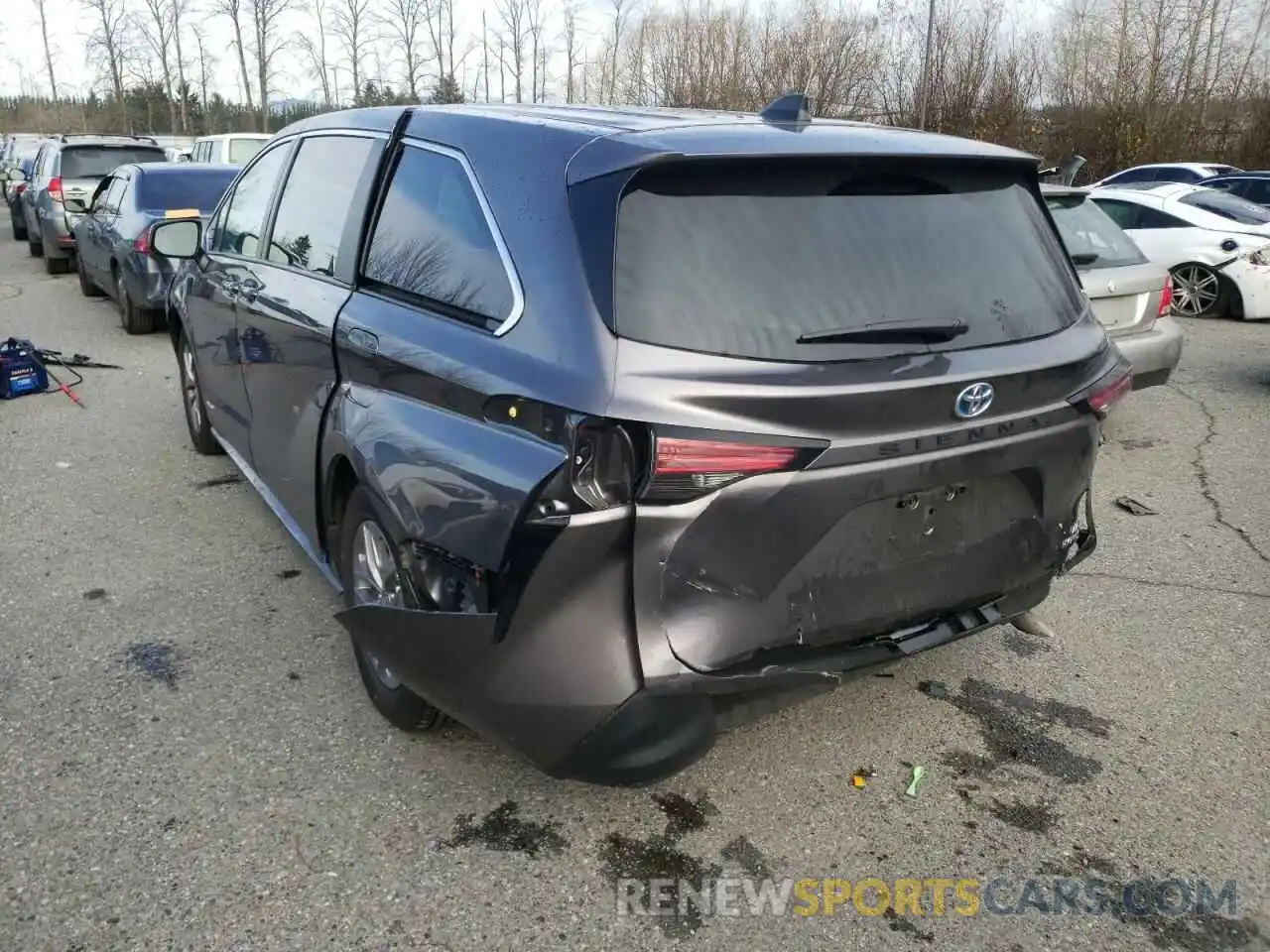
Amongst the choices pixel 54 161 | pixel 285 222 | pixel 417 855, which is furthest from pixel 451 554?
pixel 54 161

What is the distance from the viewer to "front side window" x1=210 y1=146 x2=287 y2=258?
4410 millimetres

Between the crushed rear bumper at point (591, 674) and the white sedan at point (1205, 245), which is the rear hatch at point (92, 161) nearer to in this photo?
the white sedan at point (1205, 245)

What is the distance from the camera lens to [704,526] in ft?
7.55

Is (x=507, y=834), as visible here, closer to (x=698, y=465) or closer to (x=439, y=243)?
(x=698, y=465)

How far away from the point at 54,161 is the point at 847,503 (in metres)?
16.7

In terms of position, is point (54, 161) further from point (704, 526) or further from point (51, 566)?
point (704, 526)

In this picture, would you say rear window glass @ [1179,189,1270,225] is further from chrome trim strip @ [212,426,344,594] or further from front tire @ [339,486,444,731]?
front tire @ [339,486,444,731]

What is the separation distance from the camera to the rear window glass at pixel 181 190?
1032cm

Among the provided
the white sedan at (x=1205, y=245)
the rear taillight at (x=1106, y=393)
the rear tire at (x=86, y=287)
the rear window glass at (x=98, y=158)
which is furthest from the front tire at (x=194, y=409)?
the rear window glass at (x=98, y=158)

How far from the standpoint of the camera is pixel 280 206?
4.21 metres

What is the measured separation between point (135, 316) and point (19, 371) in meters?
2.75

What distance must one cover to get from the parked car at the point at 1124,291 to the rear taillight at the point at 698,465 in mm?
5037

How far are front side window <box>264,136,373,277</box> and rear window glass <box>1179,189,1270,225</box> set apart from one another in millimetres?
11091

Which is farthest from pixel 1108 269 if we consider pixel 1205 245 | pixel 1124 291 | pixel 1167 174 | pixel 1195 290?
pixel 1167 174
